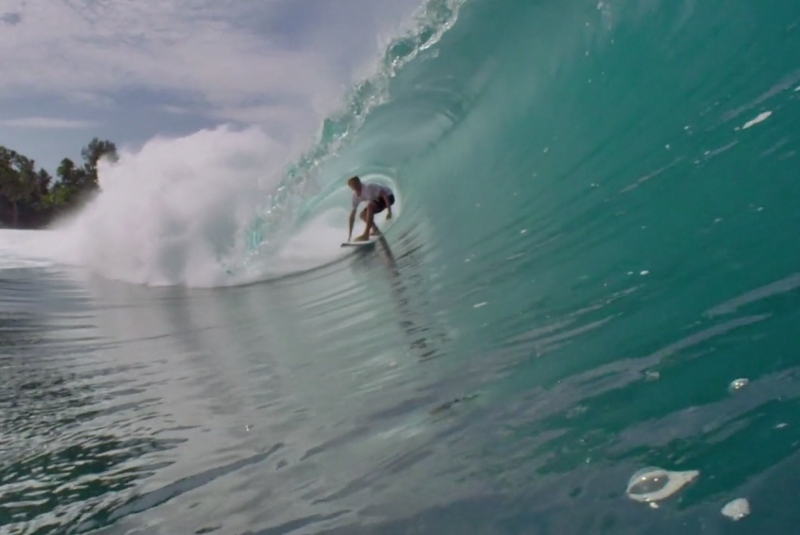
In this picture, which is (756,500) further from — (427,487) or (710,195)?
(710,195)

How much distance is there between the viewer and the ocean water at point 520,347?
2432 mm

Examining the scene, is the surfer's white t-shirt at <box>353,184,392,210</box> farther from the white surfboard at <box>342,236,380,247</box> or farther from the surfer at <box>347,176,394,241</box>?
Answer: the white surfboard at <box>342,236,380,247</box>

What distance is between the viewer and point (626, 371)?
302cm

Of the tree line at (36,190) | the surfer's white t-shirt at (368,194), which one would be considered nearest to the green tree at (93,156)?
the tree line at (36,190)

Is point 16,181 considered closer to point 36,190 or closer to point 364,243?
point 36,190

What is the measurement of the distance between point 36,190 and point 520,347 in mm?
72008

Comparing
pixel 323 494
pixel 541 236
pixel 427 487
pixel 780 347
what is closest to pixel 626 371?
pixel 780 347

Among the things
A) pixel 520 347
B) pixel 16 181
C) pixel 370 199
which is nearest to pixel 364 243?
pixel 370 199

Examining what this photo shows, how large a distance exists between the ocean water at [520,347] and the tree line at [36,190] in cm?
5437

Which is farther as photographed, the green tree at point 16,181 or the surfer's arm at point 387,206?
the green tree at point 16,181

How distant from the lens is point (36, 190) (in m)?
68.9

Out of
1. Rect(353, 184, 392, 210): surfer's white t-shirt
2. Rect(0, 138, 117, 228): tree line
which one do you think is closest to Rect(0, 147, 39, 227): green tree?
Rect(0, 138, 117, 228): tree line

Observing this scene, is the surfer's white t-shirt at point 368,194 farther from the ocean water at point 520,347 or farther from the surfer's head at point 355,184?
the ocean water at point 520,347

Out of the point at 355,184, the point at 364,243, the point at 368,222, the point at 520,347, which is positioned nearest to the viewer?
the point at 520,347
